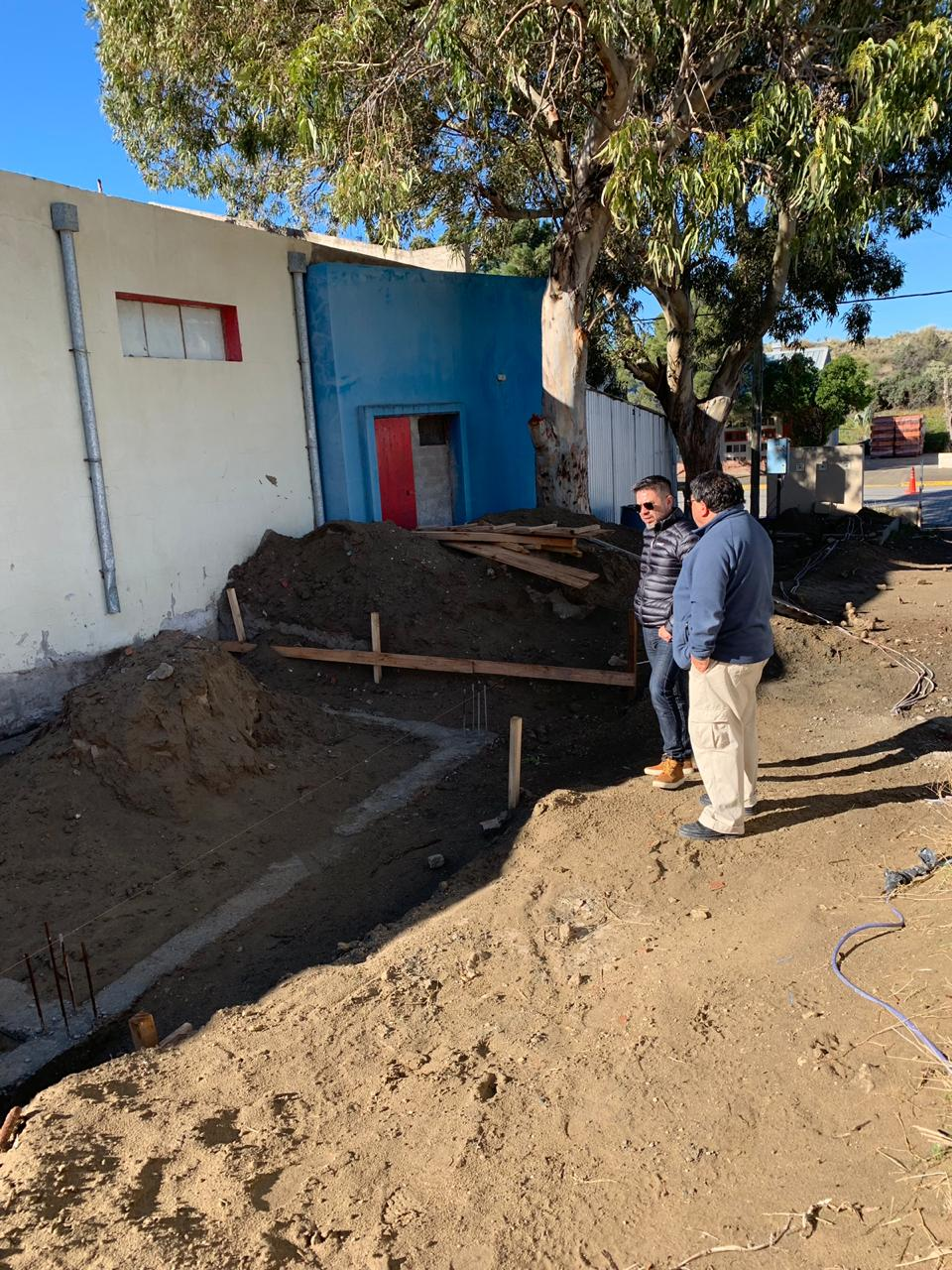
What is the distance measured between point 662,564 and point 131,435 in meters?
6.31

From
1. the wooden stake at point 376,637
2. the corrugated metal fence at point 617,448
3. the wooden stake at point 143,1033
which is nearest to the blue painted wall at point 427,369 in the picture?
the corrugated metal fence at point 617,448

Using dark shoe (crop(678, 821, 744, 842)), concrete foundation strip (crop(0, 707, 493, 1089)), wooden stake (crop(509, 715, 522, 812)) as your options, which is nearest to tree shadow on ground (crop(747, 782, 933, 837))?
dark shoe (crop(678, 821, 744, 842))

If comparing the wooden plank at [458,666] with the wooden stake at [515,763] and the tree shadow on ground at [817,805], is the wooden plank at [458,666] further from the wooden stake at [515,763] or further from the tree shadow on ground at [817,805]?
the tree shadow on ground at [817,805]

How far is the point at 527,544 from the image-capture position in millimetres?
11398

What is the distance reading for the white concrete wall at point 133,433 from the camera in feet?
29.0

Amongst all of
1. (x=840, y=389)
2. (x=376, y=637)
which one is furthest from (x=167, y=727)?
(x=840, y=389)

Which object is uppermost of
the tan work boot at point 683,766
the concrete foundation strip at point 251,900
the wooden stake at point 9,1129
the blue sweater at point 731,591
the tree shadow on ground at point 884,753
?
the blue sweater at point 731,591

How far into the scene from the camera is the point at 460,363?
14.5m

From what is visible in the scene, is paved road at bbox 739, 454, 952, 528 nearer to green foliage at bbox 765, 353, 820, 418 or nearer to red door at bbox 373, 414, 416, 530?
green foliage at bbox 765, 353, 820, 418

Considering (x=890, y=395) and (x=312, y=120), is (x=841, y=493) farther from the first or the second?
(x=890, y=395)

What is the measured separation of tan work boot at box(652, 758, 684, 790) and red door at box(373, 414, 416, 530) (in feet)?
25.9

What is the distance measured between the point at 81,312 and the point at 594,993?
818 cm

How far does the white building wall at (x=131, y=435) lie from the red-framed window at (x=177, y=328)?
16 centimetres

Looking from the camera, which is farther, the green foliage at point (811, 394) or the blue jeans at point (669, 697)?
the green foliage at point (811, 394)
